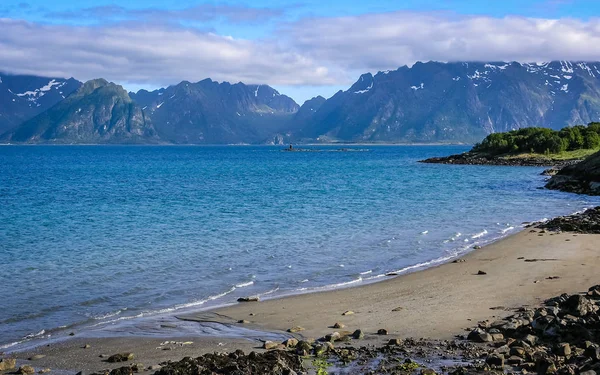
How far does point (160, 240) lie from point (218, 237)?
3166 mm

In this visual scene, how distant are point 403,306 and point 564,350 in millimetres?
6661

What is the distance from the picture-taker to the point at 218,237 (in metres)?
35.4

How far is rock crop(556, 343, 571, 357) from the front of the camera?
537 inches

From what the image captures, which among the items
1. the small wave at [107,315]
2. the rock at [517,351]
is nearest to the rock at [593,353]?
the rock at [517,351]

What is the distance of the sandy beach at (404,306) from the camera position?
51.5ft

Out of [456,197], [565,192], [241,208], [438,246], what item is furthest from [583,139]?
[438,246]

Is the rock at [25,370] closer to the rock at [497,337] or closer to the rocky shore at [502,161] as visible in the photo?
the rock at [497,337]

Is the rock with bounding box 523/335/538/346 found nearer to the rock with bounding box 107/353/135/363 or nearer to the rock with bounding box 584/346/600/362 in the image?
the rock with bounding box 584/346/600/362

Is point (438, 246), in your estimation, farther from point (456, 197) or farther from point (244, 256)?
point (456, 197)

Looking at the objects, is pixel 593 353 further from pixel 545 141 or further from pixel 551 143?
pixel 545 141

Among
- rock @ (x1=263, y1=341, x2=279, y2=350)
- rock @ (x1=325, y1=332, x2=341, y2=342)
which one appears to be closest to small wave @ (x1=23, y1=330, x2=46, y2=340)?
rock @ (x1=263, y1=341, x2=279, y2=350)

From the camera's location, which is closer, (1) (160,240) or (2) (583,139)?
(1) (160,240)

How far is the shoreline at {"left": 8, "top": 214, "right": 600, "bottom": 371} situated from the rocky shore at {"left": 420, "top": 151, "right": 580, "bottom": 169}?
290ft

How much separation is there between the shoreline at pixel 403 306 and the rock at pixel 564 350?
117 inches
